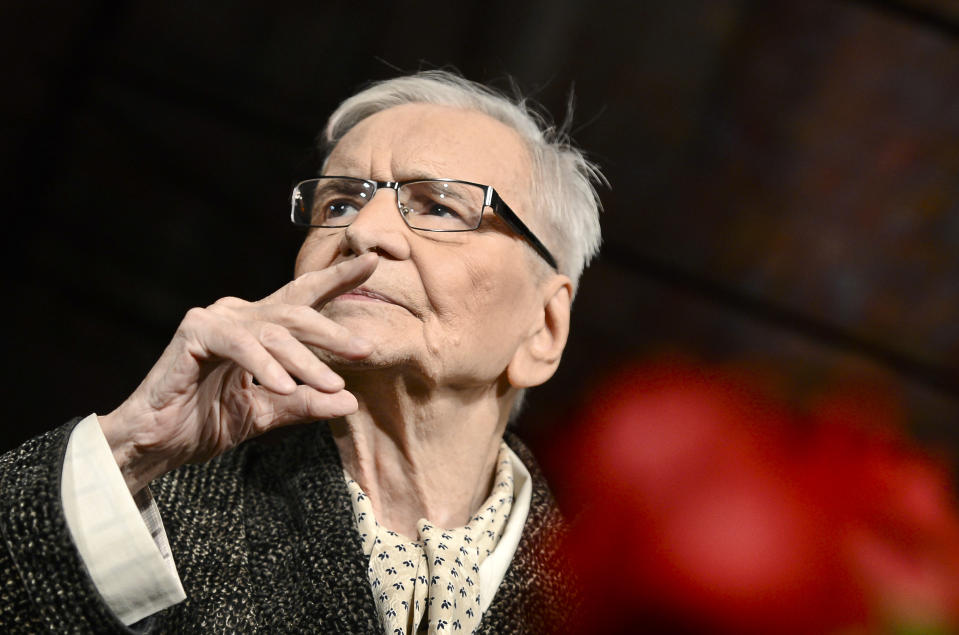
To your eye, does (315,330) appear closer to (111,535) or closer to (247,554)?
(111,535)

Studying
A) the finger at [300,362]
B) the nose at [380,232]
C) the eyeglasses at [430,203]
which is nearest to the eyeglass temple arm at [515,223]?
the eyeglasses at [430,203]

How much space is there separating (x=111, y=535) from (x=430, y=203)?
0.70m

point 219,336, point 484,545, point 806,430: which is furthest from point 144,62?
point 806,430

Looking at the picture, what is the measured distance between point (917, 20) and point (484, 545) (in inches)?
55.8

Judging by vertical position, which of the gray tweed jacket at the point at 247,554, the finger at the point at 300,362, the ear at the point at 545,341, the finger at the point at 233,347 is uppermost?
the finger at the point at 300,362

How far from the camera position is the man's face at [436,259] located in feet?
4.32

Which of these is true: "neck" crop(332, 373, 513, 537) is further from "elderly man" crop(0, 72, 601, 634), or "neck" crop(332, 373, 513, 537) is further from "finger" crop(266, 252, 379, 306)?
"finger" crop(266, 252, 379, 306)

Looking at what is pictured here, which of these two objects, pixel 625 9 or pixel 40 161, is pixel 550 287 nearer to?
pixel 625 9

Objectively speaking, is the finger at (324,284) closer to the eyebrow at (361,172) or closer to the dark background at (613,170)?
the eyebrow at (361,172)

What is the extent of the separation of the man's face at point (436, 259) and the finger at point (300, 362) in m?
0.27

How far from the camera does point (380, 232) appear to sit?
1.34 m

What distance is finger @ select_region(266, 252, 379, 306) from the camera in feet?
3.47

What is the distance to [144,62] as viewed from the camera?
1927 mm

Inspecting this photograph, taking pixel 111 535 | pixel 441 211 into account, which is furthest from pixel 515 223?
pixel 111 535
